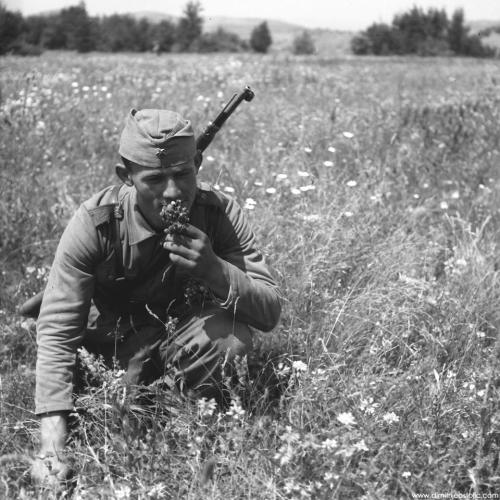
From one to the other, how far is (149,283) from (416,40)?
28.1m

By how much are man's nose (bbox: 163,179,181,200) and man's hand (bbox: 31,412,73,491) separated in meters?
0.81

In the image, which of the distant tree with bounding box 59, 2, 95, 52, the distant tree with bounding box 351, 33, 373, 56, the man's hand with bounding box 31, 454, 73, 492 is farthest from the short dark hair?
the distant tree with bounding box 351, 33, 373, 56

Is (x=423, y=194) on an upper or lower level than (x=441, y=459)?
upper

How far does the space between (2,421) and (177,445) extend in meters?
0.73

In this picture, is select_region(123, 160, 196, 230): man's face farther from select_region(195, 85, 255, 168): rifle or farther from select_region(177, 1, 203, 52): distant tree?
select_region(177, 1, 203, 52): distant tree

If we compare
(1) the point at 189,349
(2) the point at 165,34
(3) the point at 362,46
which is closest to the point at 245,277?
(1) the point at 189,349

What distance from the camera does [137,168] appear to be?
2336mm

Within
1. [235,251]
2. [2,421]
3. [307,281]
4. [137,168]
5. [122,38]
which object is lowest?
[2,421]

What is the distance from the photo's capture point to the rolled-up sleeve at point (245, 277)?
2.37m

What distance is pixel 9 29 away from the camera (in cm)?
940

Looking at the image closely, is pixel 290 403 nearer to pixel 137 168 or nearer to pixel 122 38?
pixel 137 168

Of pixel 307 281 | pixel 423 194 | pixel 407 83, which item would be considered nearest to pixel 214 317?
pixel 307 281

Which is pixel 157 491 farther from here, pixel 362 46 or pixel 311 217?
pixel 362 46

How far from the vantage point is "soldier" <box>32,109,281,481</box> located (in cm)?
228
